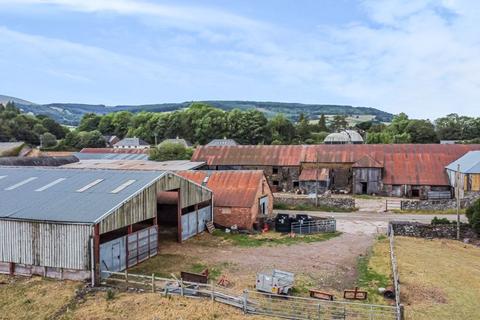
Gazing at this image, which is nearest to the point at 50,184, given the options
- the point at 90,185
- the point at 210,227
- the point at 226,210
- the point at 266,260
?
the point at 90,185

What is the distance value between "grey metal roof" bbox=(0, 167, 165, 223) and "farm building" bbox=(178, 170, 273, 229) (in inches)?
372

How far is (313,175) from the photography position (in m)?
56.3

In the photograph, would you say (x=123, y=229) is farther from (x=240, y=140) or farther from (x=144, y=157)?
(x=240, y=140)

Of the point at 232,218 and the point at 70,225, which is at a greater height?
the point at 70,225

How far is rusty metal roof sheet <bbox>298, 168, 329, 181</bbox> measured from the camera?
5588cm

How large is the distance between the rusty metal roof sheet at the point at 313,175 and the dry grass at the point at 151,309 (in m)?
38.5

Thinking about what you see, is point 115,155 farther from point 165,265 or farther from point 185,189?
point 165,265

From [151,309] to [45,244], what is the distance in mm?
7553

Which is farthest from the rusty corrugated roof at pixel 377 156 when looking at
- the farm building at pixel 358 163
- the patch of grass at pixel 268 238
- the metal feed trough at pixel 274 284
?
the metal feed trough at pixel 274 284

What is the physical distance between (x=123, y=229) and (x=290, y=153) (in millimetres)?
38432

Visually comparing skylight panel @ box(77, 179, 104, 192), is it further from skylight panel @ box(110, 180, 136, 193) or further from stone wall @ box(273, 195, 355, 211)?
stone wall @ box(273, 195, 355, 211)

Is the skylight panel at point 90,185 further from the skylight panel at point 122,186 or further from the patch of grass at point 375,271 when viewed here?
the patch of grass at point 375,271

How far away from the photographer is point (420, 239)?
109ft

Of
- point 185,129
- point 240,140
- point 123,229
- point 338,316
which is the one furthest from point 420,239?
point 185,129
